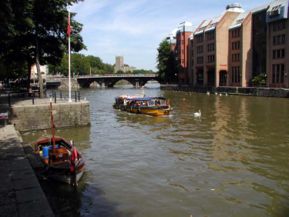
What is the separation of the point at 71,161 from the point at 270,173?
9109 mm

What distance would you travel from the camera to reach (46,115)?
105ft

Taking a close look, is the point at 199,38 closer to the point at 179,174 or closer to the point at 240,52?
the point at 240,52

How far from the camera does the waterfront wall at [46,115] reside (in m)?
30.7

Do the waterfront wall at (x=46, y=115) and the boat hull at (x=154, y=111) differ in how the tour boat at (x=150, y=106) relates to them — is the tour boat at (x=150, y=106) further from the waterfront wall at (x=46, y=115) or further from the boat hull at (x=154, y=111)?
the waterfront wall at (x=46, y=115)

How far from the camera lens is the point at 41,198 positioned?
11.0 m

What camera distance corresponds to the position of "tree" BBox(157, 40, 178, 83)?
142 metres

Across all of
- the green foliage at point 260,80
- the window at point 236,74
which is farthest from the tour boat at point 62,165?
the window at point 236,74

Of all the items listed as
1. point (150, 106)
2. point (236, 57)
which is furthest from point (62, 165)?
point (236, 57)

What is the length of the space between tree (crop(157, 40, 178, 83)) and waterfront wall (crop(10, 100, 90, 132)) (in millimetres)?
108711

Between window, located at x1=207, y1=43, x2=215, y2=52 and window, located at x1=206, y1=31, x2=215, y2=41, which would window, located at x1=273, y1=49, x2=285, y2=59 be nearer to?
window, located at x1=207, y1=43, x2=215, y2=52

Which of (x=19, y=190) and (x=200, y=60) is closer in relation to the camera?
(x=19, y=190)

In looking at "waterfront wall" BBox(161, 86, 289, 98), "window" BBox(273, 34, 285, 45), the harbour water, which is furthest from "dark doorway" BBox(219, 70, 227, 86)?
the harbour water

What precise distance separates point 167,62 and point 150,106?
9787 centimetres

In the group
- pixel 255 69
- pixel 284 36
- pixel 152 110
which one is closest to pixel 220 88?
pixel 255 69
